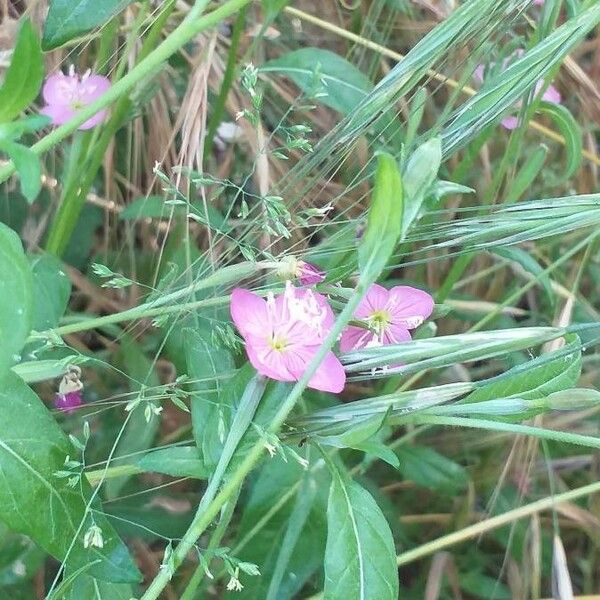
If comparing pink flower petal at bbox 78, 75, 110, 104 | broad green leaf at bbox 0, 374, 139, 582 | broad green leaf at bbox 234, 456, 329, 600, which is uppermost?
pink flower petal at bbox 78, 75, 110, 104

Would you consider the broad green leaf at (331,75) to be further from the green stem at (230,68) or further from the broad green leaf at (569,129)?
the broad green leaf at (569,129)

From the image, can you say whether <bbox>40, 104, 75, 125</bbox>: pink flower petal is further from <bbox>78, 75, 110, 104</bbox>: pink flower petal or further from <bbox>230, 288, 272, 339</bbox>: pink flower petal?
<bbox>230, 288, 272, 339</bbox>: pink flower petal

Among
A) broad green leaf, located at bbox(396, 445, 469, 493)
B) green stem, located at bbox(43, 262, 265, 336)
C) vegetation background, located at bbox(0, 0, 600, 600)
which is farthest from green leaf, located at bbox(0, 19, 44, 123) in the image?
broad green leaf, located at bbox(396, 445, 469, 493)

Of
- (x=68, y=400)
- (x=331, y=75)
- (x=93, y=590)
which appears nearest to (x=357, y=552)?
(x=93, y=590)

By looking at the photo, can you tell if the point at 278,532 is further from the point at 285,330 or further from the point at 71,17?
the point at 71,17

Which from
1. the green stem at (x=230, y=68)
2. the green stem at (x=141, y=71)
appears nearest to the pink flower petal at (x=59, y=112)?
the green stem at (x=230, y=68)

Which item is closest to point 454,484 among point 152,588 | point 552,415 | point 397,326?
point 552,415
